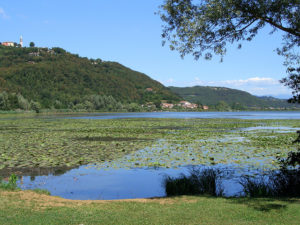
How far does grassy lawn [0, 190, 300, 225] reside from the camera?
257 inches

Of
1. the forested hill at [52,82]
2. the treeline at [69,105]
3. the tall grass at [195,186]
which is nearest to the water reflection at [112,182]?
the tall grass at [195,186]

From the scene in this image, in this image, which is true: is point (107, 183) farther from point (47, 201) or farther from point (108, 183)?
point (47, 201)

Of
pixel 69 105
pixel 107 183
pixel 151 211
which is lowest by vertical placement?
pixel 107 183

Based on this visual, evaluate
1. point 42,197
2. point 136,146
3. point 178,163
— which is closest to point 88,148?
point 136,146

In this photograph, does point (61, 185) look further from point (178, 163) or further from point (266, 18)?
point (266, 18)

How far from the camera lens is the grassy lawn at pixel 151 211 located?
6.52 metres

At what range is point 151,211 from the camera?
7.23 meters

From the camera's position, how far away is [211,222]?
634 cm

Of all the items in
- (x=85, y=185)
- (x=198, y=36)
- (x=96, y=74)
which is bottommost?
(x=85, y=185)

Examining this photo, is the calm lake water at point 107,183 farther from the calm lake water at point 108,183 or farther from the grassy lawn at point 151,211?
the grassy lawn at point 151,211

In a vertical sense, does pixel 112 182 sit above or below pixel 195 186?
below

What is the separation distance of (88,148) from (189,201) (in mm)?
11929

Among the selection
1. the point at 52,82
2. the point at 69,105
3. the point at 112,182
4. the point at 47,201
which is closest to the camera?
the point at 47,201

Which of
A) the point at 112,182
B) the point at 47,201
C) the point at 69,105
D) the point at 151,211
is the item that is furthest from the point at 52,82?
the point at 151,211
